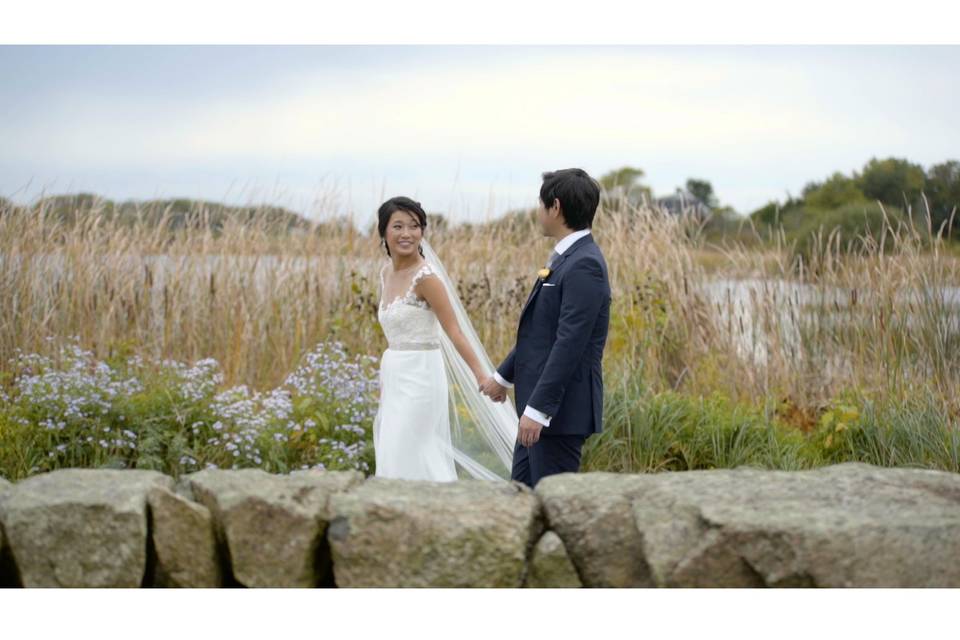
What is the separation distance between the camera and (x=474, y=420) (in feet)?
15.6

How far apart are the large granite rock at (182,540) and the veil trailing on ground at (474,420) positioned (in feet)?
5.50

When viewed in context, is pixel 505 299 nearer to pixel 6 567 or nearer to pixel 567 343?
pixel 567 343

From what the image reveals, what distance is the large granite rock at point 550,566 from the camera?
9.66 ft

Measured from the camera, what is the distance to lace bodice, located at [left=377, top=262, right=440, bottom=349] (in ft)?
14.0

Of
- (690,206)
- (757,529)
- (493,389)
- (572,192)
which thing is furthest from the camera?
(690,206)

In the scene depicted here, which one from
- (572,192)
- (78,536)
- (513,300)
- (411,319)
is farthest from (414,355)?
(513,300)

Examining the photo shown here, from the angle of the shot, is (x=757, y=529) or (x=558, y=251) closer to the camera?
(x=757, y=529)

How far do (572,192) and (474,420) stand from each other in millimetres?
1526

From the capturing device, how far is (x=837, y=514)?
2.83 metres

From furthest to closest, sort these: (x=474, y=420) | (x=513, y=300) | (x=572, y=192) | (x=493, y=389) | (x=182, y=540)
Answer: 1. (x=513, y=300)
2. (x=474, y=420)
3. (x=493, y=389)
4. (x=572, y=192)
5. (x=182, y=540)

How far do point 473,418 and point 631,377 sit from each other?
5.08ft

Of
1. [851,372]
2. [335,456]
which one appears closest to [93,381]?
[335,456]

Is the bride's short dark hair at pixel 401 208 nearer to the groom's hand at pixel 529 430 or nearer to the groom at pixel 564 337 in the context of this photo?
the groom at pixel 564 337

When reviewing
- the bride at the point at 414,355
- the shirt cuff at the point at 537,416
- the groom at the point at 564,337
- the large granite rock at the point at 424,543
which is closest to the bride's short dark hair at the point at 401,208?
the bride at the point at 414,355
